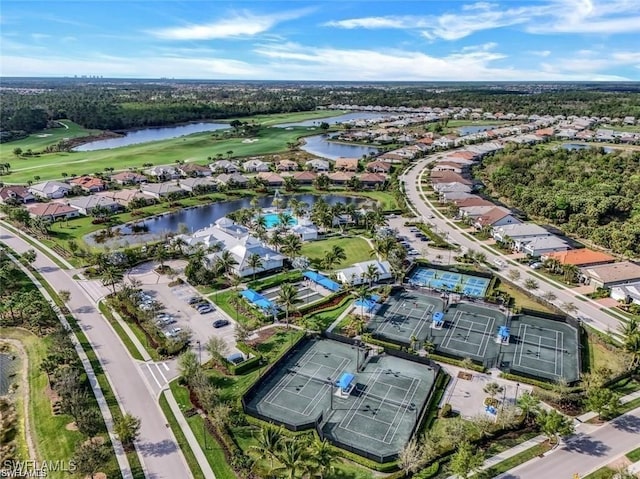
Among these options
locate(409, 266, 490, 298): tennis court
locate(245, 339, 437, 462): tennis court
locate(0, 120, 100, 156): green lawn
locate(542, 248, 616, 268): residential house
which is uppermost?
locate(0, 120, 100, 156): green lawn

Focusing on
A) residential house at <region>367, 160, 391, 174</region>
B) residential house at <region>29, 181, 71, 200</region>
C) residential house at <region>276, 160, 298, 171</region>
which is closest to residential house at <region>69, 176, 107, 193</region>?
residential house at <region>29, 181, 71, 200</region>

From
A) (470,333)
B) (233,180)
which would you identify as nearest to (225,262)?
(470,333)

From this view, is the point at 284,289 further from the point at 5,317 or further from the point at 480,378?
the point at 5,317

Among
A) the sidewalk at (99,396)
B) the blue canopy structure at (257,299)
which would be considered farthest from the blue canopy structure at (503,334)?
the sidewalk at (99,396)

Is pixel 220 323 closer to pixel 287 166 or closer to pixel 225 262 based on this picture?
pixel 225 262

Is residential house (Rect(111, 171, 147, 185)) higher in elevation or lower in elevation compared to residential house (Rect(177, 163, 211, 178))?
lower

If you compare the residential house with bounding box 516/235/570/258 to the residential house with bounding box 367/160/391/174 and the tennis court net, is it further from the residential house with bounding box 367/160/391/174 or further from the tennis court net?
the residential house with bounding box 367/160/391/174
